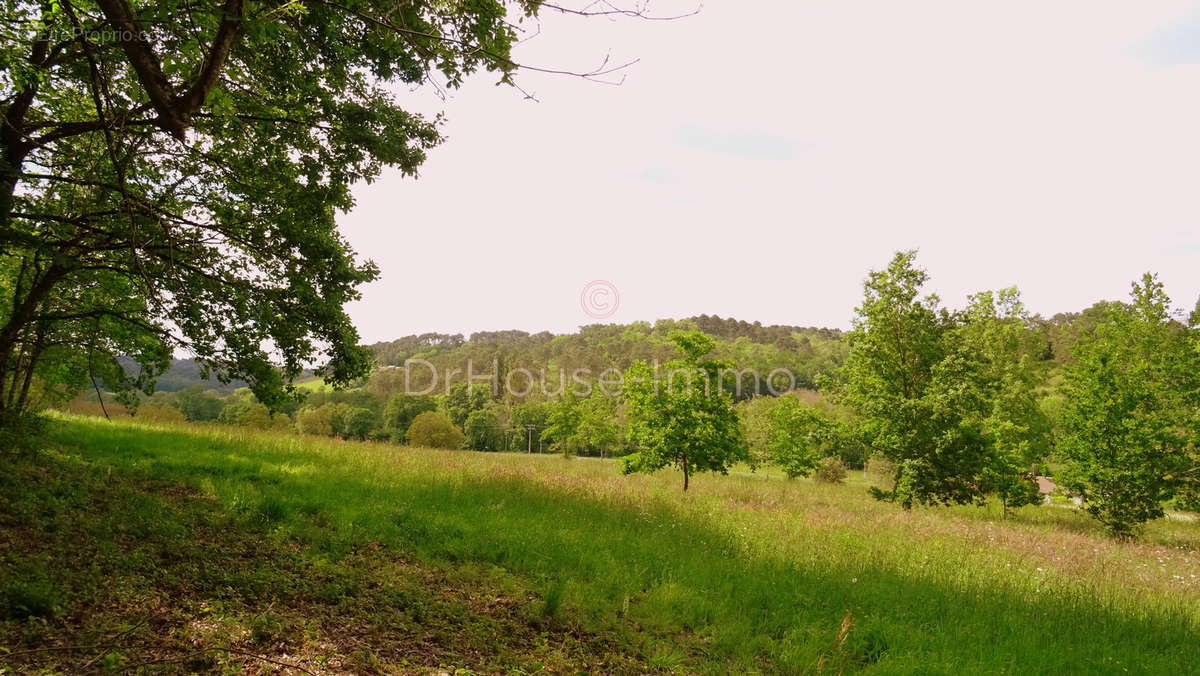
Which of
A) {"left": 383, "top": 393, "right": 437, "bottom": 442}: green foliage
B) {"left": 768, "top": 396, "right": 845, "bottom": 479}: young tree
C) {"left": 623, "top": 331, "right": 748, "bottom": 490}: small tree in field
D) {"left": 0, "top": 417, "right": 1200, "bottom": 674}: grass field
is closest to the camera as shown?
{"left": 0, "top": 417, "right": 1200, "bottom": 674}: grass field

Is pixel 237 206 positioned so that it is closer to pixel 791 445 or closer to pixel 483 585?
pixel 483 585

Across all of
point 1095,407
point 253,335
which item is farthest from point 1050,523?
point 253,335

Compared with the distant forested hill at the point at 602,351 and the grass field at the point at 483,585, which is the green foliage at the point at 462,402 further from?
the grass field at the point at 483,585

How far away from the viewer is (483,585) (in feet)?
19.4

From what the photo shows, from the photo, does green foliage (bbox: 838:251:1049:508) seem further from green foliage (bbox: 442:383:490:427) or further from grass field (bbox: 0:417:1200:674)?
green foliage (bbox: 442:383:490:427)

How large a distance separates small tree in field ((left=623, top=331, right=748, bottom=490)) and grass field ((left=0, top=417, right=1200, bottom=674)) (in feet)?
19.0

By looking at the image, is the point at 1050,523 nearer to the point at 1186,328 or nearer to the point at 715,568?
the point at 1186,328

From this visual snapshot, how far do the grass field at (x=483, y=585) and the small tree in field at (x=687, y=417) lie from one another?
5.79m

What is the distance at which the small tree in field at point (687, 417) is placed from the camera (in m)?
16.2

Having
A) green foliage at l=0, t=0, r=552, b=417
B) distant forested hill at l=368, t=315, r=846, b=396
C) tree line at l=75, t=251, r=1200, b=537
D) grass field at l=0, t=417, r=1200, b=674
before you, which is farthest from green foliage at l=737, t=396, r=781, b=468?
green foliage at l=0, t=0, r=552, b=417

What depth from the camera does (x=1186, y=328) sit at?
24406 millimetres

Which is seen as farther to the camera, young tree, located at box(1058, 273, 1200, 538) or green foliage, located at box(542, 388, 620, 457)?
green foliage, located at box(542, 388, 620, 457)

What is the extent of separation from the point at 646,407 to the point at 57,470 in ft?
44.1

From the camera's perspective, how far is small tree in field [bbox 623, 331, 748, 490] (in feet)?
53.2
